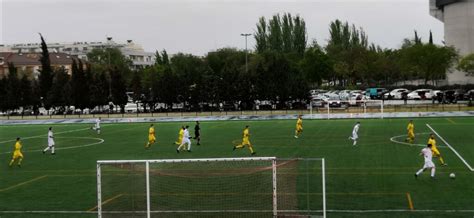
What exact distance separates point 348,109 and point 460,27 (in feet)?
121

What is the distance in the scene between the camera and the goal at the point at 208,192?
1753 centimetres

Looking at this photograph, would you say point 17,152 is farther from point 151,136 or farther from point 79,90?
point 79,90

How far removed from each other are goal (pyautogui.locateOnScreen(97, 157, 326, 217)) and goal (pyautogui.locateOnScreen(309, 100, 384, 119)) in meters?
36.8

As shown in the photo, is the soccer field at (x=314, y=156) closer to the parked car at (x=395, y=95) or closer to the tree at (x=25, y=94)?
the tree at (x=25, y=94)

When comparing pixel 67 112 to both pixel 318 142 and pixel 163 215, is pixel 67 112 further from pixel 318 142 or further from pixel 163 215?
pixel 163 215

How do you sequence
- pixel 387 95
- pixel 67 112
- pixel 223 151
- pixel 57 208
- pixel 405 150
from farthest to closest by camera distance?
pixel 387 95 < pixel 67 112 < pixel 223 151 < pixel 405 150 < pixel 57 208

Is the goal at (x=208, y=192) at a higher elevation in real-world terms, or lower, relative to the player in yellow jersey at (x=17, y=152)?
lower

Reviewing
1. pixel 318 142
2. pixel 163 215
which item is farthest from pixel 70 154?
pixel 163 215

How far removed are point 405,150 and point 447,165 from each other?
5.56 metres

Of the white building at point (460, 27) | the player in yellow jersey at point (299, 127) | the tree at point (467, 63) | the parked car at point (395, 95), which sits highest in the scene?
the white building at point (460, 27)

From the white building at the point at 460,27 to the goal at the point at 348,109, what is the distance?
32433 millimetres

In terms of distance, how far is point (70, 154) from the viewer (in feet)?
114

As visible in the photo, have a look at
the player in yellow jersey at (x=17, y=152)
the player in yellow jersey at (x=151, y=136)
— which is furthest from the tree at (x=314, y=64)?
the player in yellow jersey at (x=17, y=152)

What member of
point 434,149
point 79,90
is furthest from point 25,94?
point 434,149
